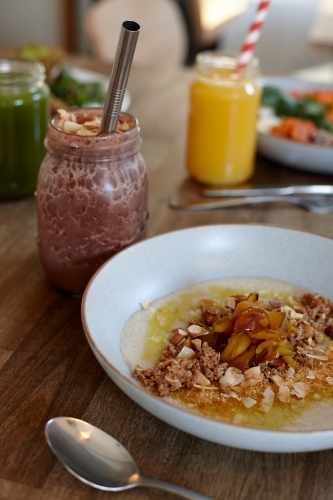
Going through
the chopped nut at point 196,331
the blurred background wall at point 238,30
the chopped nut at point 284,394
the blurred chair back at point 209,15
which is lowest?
the blurred background wall at point 238,30

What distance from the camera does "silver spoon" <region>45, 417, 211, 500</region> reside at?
60cm

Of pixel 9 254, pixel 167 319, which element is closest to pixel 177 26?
pixel 9 254

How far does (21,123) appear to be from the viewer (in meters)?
1.18

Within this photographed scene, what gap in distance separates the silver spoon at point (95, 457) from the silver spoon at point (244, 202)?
0.68 meters

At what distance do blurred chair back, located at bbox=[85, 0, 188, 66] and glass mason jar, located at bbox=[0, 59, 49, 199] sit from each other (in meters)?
1.42

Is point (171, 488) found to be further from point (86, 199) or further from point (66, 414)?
point (86, 199)

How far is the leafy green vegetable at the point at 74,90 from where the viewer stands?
163 centimetres

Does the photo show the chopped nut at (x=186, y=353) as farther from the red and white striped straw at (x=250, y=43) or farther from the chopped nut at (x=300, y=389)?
the red and white striped straw at (x=250, y=43)

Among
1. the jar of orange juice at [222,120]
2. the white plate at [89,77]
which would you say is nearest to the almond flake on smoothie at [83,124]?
the jar of orange juice at [222,120]

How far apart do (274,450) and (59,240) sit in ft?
1.52

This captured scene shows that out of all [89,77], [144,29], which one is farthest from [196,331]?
[144,29]

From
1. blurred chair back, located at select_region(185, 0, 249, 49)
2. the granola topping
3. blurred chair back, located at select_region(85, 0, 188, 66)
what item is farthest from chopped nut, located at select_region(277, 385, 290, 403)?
blurred chair back, located at select_region(185, 0, 249, 49)

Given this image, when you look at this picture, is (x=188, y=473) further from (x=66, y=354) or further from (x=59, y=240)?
(x=59, y=240)

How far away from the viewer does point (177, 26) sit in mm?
2949
